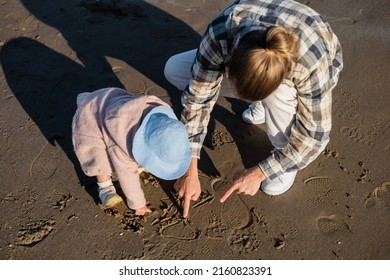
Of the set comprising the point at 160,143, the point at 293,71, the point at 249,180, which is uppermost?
the point at 293,71

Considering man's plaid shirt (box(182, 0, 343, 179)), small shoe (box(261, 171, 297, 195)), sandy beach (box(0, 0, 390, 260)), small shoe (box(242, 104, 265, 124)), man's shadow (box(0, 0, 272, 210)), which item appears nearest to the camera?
man's plaid shirt (box(182, 0, 343, 179))

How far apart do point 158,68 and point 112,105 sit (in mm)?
1238

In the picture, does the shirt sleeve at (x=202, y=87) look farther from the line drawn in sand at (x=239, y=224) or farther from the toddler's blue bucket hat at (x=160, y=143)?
the line drawn in sand at (x=239, y=224)

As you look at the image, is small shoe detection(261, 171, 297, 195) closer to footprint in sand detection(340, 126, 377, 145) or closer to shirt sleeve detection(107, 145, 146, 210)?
footprint in sand detection(340, 126, 377, 145)

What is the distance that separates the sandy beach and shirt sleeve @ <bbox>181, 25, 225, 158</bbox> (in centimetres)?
47

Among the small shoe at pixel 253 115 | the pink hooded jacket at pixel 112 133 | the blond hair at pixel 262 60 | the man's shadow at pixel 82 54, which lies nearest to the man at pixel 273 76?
the blond hair at pixel 262 60

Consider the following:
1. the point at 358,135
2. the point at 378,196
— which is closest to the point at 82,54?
the point at 358,135

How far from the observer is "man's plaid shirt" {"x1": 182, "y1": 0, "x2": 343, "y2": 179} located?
5.67 ft

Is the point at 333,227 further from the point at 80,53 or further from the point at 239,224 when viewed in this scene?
the point at 80,53

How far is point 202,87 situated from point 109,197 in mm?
860

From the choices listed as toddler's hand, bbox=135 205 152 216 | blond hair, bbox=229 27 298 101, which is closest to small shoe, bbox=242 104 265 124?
toddler's hand, bbox=135 205 152 216

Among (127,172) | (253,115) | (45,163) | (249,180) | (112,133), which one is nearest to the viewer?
(112,133)

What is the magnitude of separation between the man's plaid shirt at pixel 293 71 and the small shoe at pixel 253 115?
63cm

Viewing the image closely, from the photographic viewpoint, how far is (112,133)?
191 centimetres
